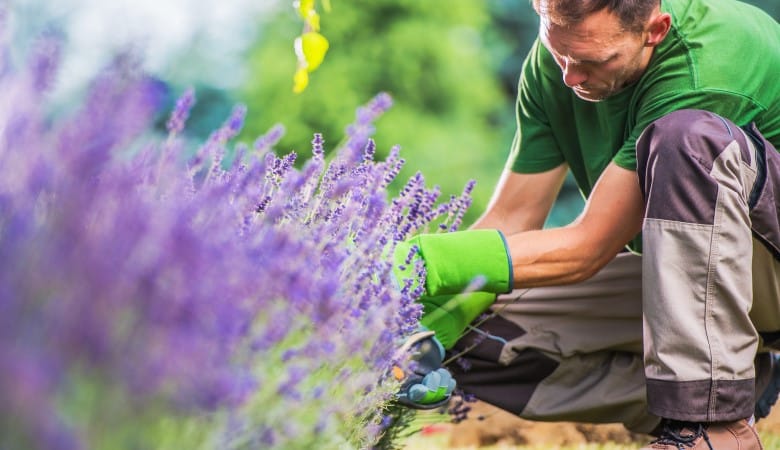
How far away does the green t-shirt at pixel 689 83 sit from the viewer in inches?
75.2

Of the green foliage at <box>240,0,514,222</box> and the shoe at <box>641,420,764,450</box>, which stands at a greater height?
the shoe at <box>641,420,764,450</box>

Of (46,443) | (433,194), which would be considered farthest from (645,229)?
(46,443)

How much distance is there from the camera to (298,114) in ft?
22.3

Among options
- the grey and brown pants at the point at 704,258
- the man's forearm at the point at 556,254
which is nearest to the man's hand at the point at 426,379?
the man's forearm at the point at 556,254

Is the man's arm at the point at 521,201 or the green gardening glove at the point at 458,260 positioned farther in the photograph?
the man's arm at the point at 521,201

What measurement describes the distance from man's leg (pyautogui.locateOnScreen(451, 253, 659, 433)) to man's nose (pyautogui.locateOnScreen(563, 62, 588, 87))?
622 mm

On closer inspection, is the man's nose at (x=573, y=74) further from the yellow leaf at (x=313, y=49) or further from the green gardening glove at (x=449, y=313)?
the yellow leaf at (x=313, y=49)

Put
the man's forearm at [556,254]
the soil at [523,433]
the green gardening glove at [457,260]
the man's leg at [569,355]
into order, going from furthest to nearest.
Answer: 1. the soil at [523,433]
2. the man's leg at [569,355]
3. the man's forearm at [556,254]
4. the green gardening glove at [457,260]

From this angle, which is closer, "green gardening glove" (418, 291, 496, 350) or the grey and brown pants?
the grey and brown pants

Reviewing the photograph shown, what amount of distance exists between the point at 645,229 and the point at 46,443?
1313 mm

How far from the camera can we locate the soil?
2.93 meters

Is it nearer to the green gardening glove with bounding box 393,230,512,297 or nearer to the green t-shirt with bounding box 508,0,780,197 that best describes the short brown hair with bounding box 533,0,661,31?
the green t-shirt with bounding box 508,0,780,197

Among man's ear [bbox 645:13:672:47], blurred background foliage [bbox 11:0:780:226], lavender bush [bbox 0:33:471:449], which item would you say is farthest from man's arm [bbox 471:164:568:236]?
blurred background foliage [bbox 11:0:780:226]

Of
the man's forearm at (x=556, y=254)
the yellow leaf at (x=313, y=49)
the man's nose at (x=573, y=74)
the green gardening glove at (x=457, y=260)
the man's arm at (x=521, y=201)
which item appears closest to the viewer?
the yellow leaf at (x=313, y=49)
